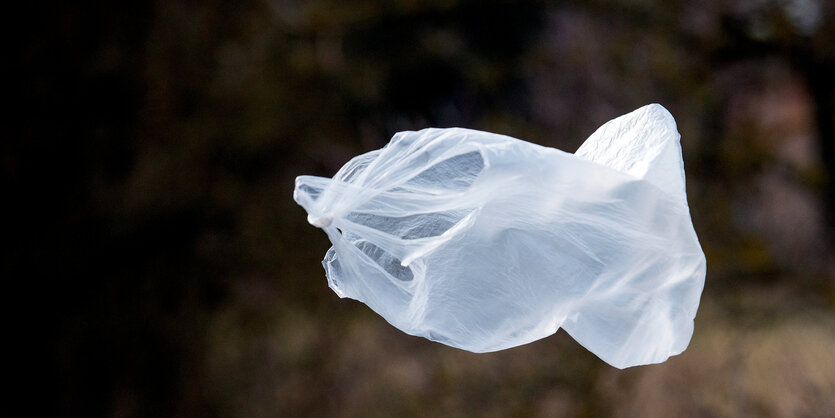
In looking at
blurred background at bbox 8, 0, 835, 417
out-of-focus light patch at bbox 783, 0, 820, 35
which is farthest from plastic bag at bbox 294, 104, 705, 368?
out-of-focus light patch at bbox 783, 0, 820, 35

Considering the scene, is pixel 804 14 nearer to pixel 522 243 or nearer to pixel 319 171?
pixel 319 171

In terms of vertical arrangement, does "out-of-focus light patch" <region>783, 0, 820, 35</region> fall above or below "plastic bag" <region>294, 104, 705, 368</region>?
below

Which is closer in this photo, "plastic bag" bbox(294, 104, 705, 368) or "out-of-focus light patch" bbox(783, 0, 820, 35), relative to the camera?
"plastic bag" bbox(294, 104, 705, 368)

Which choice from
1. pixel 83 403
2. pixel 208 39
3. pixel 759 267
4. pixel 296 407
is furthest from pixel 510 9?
pixel 83 403

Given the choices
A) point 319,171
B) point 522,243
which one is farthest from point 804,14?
point 522,243

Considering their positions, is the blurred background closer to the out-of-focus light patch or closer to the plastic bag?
the out-of-focus light patch

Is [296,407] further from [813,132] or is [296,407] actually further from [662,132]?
[813,132]
